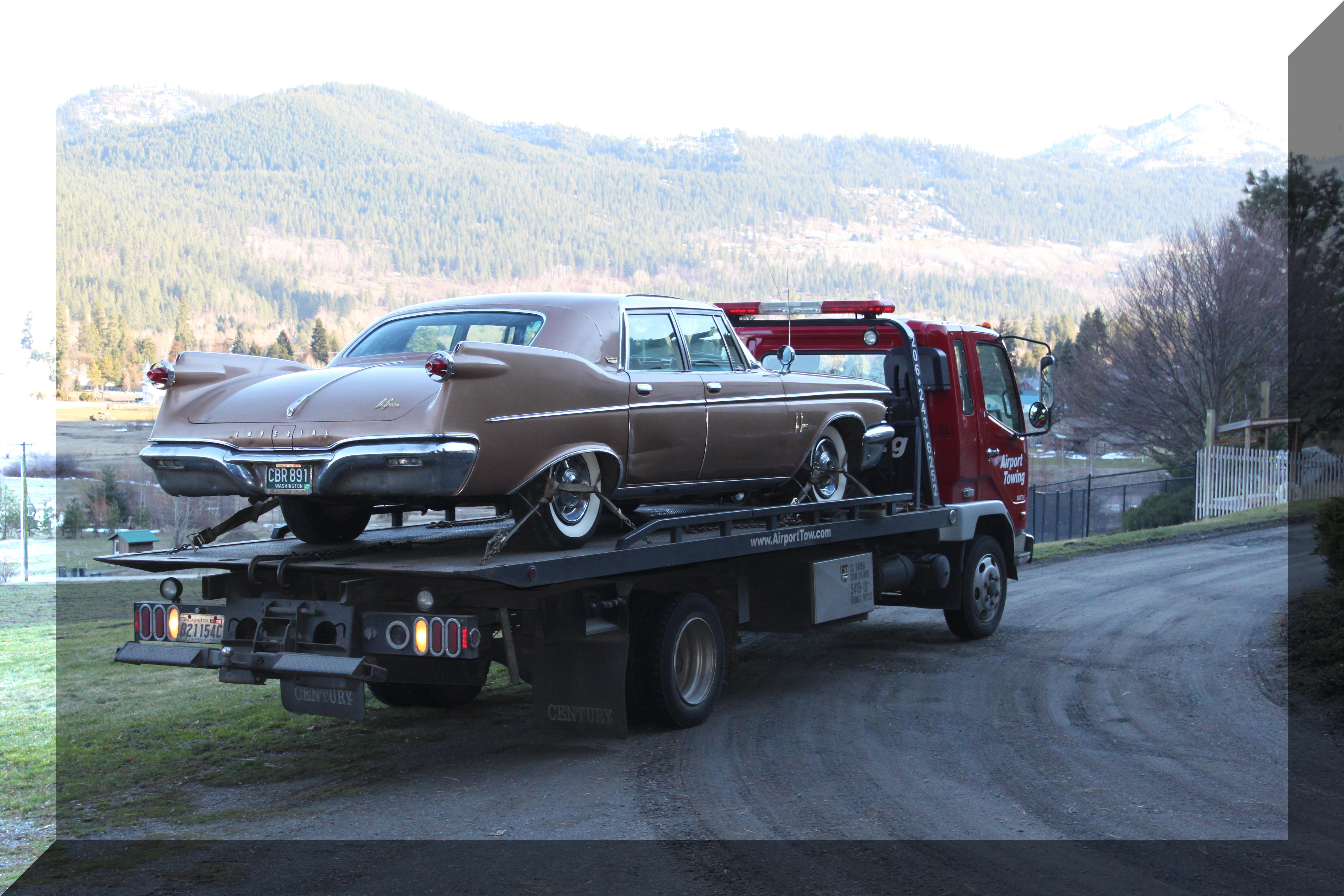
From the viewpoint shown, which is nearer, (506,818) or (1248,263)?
(506,818)

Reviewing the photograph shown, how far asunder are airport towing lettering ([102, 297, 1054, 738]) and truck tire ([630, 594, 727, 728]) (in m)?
0.01

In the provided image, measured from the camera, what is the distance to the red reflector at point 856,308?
33.1 feet

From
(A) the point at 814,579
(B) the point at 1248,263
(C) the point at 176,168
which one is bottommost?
(A) the point at 814,579

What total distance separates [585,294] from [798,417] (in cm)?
195

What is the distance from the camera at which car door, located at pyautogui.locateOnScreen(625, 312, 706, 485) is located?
6.92 metres

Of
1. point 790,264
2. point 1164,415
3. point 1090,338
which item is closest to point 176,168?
point 790,264

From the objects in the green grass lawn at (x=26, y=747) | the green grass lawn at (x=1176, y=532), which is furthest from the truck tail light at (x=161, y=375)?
the green grass lawn at (x=1176, y=532)

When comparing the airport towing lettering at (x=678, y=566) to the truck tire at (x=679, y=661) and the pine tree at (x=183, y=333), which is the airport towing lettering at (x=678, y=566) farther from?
the pine tree at (x=183, y=333)

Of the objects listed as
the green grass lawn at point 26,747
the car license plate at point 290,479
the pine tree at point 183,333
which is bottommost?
the green grass lawn at point 26,747

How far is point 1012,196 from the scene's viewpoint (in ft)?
646

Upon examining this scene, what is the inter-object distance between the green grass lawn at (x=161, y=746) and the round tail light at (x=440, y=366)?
2316 millimetres

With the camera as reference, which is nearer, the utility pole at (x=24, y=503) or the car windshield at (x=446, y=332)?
the car windshield at (x=446, y=332)

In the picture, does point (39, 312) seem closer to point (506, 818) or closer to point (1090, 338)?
point (1090, 338)

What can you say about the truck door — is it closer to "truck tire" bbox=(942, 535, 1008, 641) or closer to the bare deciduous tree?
"truck tire" bbox=(942, 535, 1008, 641)
